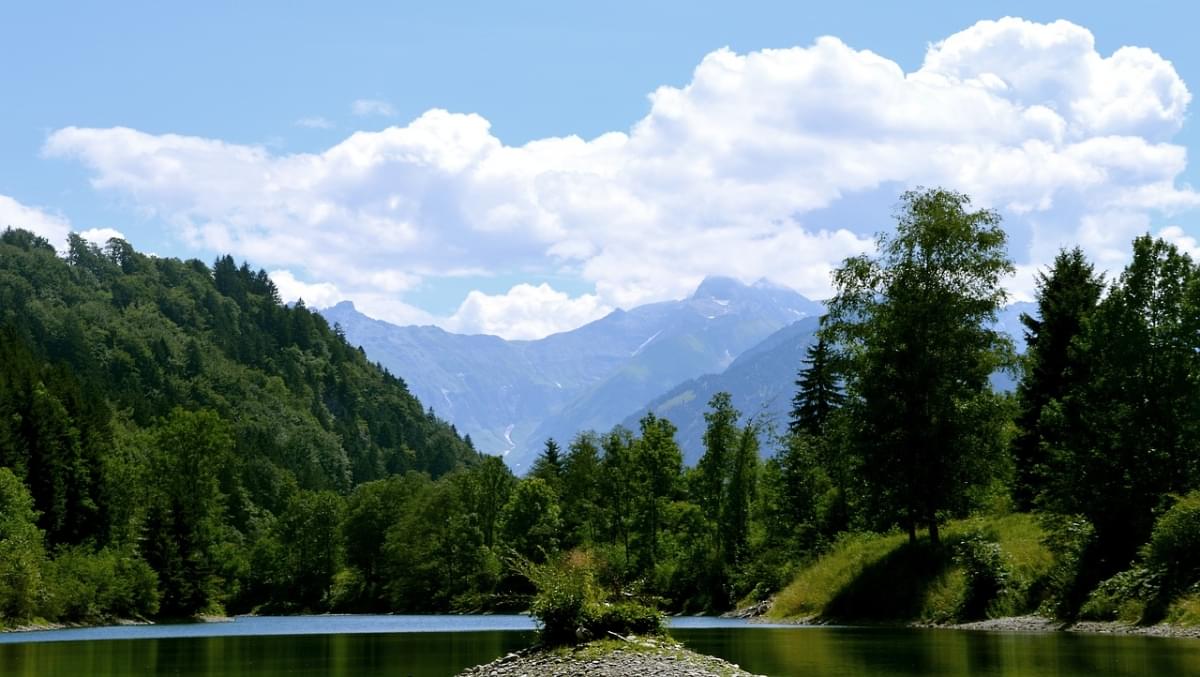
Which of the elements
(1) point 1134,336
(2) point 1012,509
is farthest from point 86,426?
(1) point 1134,336

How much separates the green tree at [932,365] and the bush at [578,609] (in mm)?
28930

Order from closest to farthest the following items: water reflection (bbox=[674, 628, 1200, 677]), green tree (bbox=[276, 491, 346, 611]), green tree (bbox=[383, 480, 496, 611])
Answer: water reflection (bbox=[674, 628, 1200, 677]) → green tree (bbox=[383, 480, 496, 611]) → green tree (bbox=[276, 491, 346, 611])

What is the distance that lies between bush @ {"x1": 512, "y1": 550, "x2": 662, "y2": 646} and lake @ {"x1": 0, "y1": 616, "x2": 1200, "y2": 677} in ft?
10.5

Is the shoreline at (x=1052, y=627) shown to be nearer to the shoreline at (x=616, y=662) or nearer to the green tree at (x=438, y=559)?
the shoreline at (x=616, y=662)

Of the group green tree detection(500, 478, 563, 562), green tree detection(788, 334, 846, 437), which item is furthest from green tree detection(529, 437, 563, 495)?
green tree detection(788, 334, 846, 437)

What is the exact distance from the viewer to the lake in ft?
106

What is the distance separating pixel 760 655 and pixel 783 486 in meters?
56.5

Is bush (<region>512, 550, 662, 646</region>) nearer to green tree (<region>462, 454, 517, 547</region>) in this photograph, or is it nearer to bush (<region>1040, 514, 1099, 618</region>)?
bush (<region>1040, 514, 1099, 618</region>)

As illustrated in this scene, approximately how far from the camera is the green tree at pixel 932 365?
201ft

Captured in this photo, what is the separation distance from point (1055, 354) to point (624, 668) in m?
46.0

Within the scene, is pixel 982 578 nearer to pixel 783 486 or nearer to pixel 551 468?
pixel 783 486

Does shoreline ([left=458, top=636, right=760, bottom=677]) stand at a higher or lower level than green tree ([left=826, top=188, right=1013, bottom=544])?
lower

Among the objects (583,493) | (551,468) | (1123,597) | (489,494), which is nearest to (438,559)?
(489,494)

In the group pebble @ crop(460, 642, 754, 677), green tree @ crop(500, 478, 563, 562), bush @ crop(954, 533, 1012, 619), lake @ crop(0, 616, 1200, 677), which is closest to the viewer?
pebble @ crop(460, 642, 754, 677)
